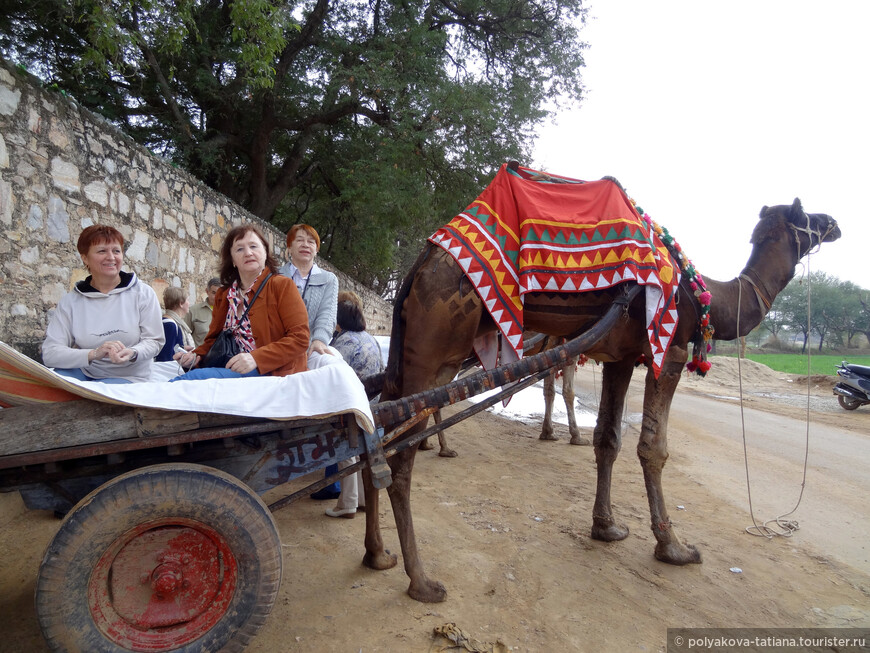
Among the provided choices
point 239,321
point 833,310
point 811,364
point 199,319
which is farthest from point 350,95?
point 833,310

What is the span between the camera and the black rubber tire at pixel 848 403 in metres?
11.7

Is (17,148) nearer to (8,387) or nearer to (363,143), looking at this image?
(8,387)

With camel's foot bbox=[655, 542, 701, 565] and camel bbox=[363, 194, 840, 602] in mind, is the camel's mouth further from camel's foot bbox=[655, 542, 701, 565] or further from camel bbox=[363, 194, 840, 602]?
camel's foot bbox=[655, 542, 701, 565]

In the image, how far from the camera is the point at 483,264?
109 inches

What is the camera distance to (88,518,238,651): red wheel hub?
173 cm

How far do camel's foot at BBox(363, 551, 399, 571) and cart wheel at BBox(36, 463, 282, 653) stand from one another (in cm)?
116

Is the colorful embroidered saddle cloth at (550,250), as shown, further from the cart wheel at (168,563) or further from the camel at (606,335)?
the cart wheel at (168,563)

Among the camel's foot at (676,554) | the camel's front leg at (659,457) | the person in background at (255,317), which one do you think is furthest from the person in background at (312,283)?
the camel's foot at (676,554)

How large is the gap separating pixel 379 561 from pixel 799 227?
3646mm

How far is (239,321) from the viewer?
260cm

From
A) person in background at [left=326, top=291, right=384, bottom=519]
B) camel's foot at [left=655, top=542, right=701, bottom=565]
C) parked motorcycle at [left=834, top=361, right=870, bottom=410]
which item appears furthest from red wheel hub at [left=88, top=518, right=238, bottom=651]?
parked motorcycle at [left=834, top=361, right=870, bottom=410]

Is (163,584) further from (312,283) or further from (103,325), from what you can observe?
(312,283)

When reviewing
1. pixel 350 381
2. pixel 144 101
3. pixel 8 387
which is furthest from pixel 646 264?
pixel 144 101

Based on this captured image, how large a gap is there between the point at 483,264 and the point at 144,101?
990 centimetres
